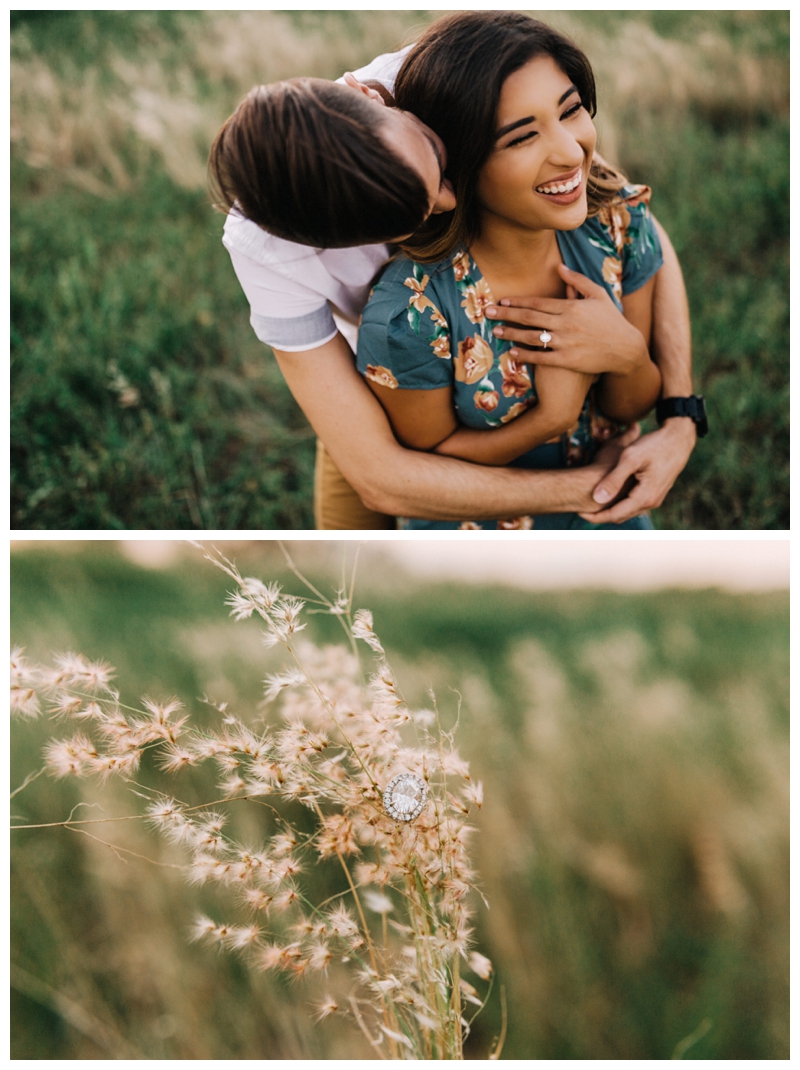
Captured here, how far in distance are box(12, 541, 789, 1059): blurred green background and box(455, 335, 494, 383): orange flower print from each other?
0.39 metres

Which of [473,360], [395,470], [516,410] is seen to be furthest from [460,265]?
[395,470]

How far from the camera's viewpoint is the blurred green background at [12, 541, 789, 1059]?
4.33ft

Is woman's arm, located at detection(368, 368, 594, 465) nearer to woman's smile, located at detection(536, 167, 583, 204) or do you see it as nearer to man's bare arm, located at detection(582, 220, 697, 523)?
man's bare arm, located at detection(582, 220, 697, 523)

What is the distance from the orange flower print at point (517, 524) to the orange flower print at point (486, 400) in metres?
0.25

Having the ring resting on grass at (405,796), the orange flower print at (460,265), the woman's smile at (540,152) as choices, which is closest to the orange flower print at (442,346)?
the orange flower print at (460,265)

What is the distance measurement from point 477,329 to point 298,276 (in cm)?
34

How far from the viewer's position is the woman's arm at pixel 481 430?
1.51 metres

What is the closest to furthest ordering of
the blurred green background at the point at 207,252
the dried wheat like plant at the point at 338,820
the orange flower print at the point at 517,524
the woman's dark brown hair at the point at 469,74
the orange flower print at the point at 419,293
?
the dried wheat like plant at the point at 338,820 < the woman's dark brown hair at the point at 469,74 < the orange flower print at the point at 419,293 < the orange flower print at the point at 517,524 < the blurred green background at the point at 207,252

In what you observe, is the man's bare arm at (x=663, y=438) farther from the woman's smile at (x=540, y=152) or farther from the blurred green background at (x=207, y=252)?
the blurred green background at (x=207, y=252)

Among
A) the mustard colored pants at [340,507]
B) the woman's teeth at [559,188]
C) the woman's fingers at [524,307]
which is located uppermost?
the woman's teeth at [559,188]

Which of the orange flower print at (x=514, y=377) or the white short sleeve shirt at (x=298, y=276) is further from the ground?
the white short sleeve shirt at (x=298, y=276)

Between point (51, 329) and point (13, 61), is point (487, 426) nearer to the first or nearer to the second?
point (51, 329)

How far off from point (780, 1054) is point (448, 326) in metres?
1.38

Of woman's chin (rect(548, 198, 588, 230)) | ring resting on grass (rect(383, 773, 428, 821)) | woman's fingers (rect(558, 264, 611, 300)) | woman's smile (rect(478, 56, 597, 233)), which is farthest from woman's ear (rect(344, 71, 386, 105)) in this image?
ring resting on grass (rect(383, 773, 428, 821))
